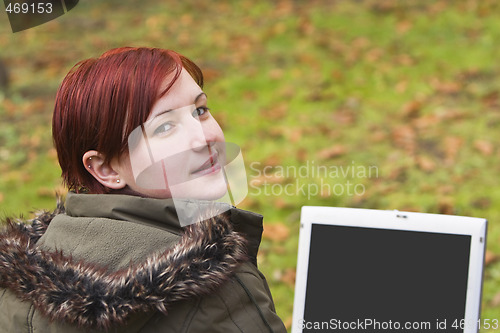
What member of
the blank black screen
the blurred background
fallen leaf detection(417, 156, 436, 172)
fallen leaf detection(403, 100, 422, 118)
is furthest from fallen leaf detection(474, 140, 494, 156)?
the blank black screen

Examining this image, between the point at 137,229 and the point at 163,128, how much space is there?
0.94 feet

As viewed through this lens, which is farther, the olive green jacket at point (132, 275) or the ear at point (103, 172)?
the ear at point (103, 172)

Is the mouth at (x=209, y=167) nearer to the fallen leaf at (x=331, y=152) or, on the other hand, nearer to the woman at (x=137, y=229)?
the woman at (x=137, y=229)

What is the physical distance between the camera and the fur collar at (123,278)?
1.36 m

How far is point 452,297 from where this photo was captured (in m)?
1.74

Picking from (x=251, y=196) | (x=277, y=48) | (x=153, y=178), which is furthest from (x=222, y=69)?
(x=153, y=178)

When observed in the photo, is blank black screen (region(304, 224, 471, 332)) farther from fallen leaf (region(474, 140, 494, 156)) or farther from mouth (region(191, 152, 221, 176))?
fallen leaf (region(474, 140, 494, 156))

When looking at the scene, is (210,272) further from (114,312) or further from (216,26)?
(216,26)

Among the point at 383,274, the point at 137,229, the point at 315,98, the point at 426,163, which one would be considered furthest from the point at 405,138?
the point at 137,229

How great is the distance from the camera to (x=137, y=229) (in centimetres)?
146

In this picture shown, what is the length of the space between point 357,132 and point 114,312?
3922 millimetres

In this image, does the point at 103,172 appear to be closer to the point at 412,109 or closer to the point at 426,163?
the point at 426,163

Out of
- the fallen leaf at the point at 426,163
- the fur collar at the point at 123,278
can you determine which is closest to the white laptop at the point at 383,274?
the fur collar at the point at 123,278

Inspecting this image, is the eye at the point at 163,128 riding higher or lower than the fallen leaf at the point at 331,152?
lower
